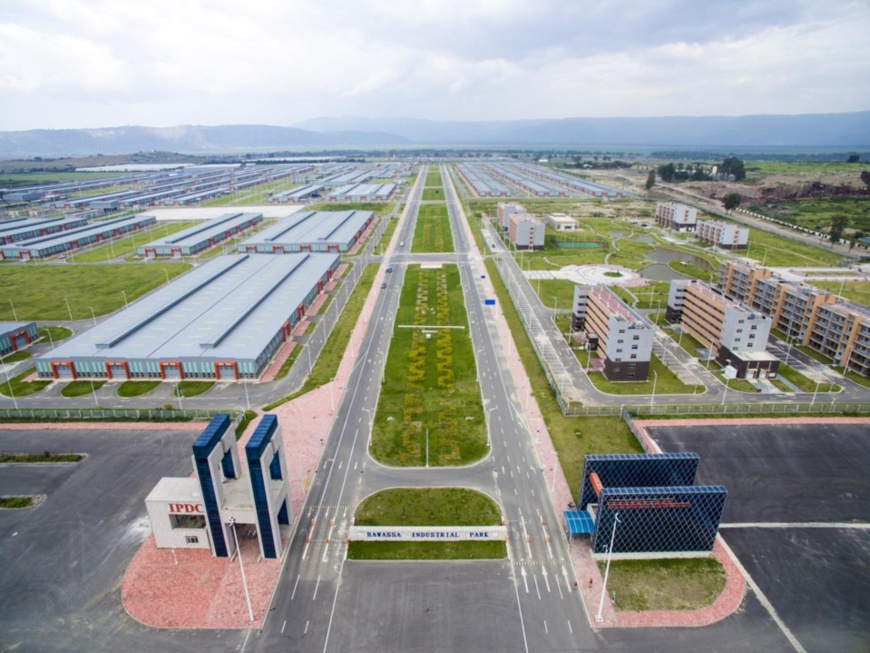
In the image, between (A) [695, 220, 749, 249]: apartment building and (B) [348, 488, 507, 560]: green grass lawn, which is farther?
(A) [695, 220, 749, 249]: apartment building

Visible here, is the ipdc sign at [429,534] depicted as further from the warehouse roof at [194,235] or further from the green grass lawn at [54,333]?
the warehouse roof at [194,235]

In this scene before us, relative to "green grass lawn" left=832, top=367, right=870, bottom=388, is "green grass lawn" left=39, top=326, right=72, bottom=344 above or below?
above

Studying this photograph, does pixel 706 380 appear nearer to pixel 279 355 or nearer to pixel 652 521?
pixel 652 521

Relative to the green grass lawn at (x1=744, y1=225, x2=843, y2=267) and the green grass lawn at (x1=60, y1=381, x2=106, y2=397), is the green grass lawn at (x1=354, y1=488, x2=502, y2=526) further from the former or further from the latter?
the green grass lawn at (x1=744, y1=225, x2=843, y2=267)

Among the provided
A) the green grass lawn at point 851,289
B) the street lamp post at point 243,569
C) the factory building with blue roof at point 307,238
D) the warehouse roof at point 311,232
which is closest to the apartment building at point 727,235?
the green grass lawn at point 851,289

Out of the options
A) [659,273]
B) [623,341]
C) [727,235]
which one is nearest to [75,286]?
[623,341]

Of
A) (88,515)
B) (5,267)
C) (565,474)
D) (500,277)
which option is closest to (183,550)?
(88,515)

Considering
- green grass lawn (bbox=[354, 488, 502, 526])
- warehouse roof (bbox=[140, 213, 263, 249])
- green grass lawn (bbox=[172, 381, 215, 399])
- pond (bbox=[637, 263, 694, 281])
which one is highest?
warehouse roof (bbox=[140, 213, 263, 249])

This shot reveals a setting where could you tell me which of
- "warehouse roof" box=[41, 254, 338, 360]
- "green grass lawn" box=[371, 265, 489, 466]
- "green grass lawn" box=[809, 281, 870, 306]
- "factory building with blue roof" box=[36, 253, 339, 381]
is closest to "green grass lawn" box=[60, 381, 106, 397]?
"factory building with blue roof" box=[36, 253, 339, 381]
